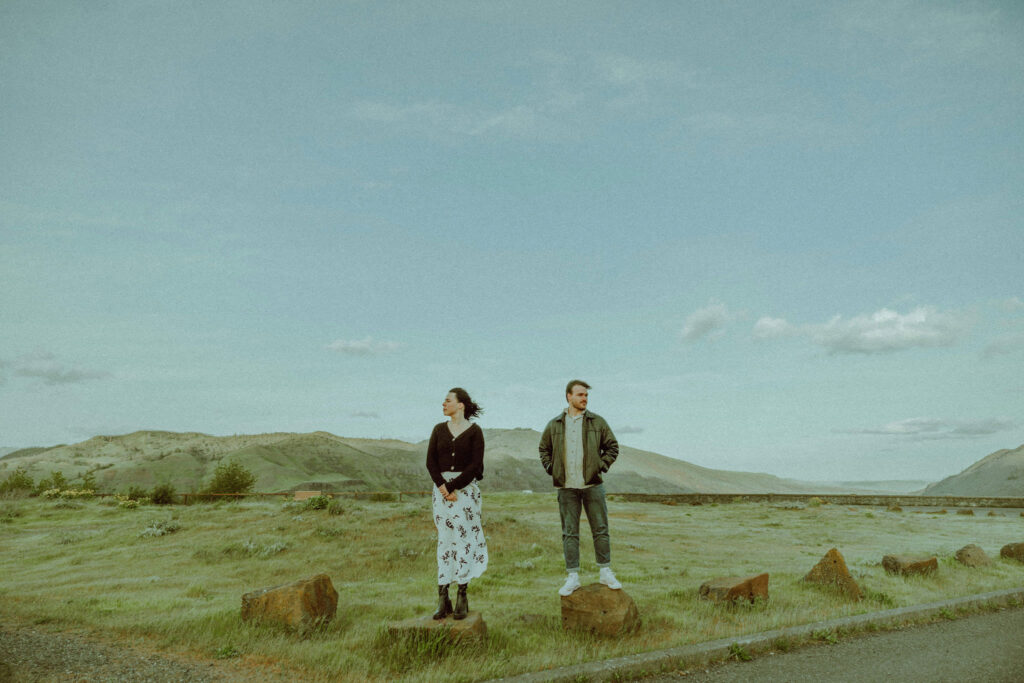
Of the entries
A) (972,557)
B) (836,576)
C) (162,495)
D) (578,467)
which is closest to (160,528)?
(578,467)

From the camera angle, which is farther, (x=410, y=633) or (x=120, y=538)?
(x=120, y=538)

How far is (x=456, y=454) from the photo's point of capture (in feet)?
22.6

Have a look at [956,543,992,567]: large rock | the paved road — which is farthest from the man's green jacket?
[956,543,992,567]: large rock

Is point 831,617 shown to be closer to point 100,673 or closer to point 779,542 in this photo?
point 100,673

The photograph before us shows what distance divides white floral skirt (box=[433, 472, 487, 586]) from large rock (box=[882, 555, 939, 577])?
9.36 meters

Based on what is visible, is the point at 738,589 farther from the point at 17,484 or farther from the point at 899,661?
the point at 17,484

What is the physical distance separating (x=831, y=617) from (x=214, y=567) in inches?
499

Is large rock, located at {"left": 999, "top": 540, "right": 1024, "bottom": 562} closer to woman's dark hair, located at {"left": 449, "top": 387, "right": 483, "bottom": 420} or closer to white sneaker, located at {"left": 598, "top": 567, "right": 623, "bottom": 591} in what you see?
white sneaker, located at {"left": 598, "top": 567, "right": 623, "bottom": 591}

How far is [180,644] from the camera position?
24.3 ft

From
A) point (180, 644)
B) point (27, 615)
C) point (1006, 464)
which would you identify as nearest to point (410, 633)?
point (180, 644)

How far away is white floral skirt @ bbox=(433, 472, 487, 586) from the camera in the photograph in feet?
22.5

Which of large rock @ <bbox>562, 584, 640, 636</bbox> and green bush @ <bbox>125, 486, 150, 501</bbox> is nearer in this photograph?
large rock @ <bbox>562, 584, 640, 636</bbox>

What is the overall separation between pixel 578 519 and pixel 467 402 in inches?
82.9

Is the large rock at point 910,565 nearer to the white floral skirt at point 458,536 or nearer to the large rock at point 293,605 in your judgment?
the white floral skirt at point 458,536
